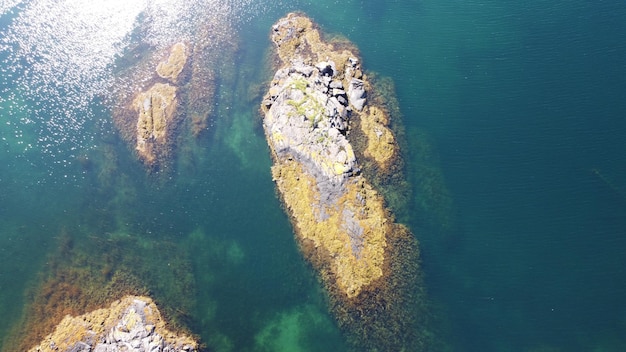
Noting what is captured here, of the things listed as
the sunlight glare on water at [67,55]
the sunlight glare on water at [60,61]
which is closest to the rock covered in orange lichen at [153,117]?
the sunlight glare on water at [67,55]

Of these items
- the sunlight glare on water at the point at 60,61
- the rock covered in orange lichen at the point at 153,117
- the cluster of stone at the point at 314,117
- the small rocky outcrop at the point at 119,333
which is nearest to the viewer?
the small rocky outcrop at the point at 119,333

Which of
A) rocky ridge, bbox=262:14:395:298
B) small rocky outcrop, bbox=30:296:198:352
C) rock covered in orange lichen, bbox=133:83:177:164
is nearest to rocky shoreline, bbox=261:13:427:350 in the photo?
rocky ridge, bbox=262:14:395:298

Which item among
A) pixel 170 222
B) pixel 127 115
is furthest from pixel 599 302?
pixel 127 115

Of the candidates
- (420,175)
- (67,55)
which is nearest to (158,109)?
(67,55)

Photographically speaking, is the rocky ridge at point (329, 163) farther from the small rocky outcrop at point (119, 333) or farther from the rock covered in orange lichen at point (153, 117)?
the small rocky outcrop at point (119, 333)

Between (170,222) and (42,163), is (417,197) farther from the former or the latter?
(42,163)

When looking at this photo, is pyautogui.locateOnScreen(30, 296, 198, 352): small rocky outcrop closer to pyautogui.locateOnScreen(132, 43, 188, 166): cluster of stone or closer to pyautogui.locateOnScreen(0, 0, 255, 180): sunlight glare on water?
pyautogui.locateOnScreen(132, 43, 188, 166): cluster of stone

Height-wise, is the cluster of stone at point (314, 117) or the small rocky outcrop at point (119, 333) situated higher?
the cluster of stone at point (314, 117)

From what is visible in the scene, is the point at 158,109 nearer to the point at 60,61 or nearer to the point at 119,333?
the point at 60,61
